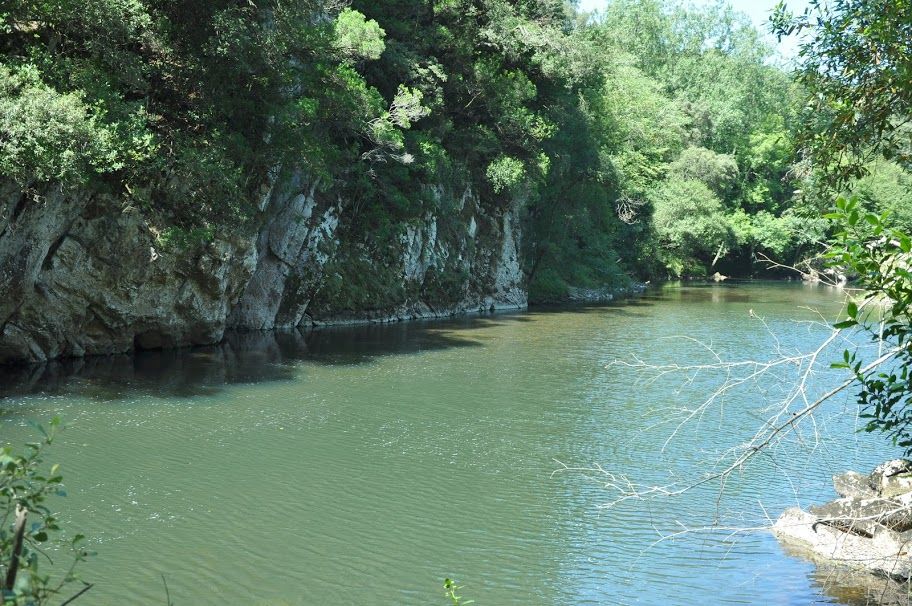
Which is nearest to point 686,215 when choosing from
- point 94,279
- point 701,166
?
point 701,166

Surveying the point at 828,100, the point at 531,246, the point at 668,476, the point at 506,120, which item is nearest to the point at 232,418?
the point at 668,476

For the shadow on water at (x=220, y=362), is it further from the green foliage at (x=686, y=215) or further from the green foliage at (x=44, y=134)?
the green foliage at (x=686, y=215)

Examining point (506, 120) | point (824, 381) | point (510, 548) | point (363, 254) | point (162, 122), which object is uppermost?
point (506, 120)

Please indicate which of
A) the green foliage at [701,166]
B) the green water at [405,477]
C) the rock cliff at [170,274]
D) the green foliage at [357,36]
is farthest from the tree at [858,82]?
the green foliage at [701,166]

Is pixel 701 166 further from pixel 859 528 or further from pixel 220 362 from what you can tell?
pixel 859 528

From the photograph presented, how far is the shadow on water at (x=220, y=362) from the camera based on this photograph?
64.8 feet

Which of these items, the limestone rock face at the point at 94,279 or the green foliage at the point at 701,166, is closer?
the limestone rock face at the point at 94,279

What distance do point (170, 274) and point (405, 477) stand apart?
11.9m

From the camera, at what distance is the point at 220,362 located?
24094 mm

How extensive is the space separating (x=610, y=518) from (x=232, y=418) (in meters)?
8.30

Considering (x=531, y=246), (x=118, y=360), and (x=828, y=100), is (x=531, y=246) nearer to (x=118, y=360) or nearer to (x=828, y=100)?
(x=118, y=360)

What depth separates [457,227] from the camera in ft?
128

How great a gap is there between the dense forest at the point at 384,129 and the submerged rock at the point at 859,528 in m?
3.27

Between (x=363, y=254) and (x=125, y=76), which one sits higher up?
(x=125, y=76)
